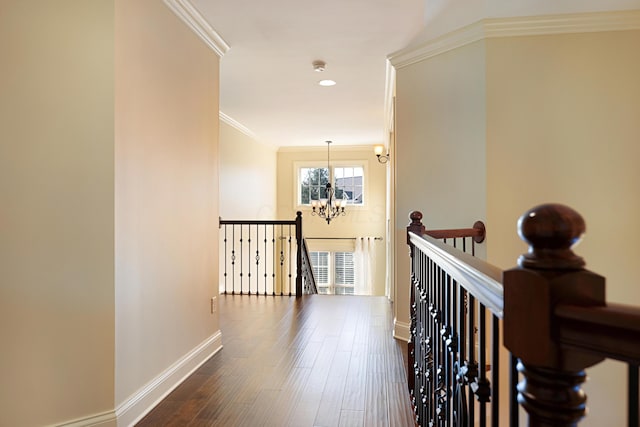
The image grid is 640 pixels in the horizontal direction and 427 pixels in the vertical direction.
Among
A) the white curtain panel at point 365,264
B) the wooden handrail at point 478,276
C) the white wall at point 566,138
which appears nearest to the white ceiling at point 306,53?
the white wall at point 566,138

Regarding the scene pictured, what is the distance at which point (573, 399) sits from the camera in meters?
0.51

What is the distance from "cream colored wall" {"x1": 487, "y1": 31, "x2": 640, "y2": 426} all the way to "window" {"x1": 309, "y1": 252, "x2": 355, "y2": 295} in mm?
6554

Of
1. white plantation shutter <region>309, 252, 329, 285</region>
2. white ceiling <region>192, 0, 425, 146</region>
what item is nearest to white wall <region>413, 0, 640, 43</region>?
white ceiling <region>192, 0, 425, 146</region>

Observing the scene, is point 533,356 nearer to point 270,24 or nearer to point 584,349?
point 584,349

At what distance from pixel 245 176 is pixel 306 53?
3756 mm

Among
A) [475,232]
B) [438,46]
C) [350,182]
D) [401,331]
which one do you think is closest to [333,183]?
[350,182]

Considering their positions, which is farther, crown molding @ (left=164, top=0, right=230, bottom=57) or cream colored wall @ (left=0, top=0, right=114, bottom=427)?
crown molding @ (left=164, top=0, right=230, bottom=57)

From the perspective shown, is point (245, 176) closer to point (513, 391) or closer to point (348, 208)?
point (348, 208)

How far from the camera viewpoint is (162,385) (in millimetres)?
2512

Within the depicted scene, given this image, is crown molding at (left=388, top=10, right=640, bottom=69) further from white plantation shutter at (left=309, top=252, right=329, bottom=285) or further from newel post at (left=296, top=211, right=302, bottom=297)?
white plantation shutter at (left=309, top=252, right=329, bottom=285)

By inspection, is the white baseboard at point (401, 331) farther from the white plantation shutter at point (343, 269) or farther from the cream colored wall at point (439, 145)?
the white plantation shutter at point (343, 269)

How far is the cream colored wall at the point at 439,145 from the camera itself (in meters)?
3.12

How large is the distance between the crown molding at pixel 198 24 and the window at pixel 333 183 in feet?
19.6

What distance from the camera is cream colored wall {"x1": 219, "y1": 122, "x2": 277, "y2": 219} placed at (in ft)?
20.4
